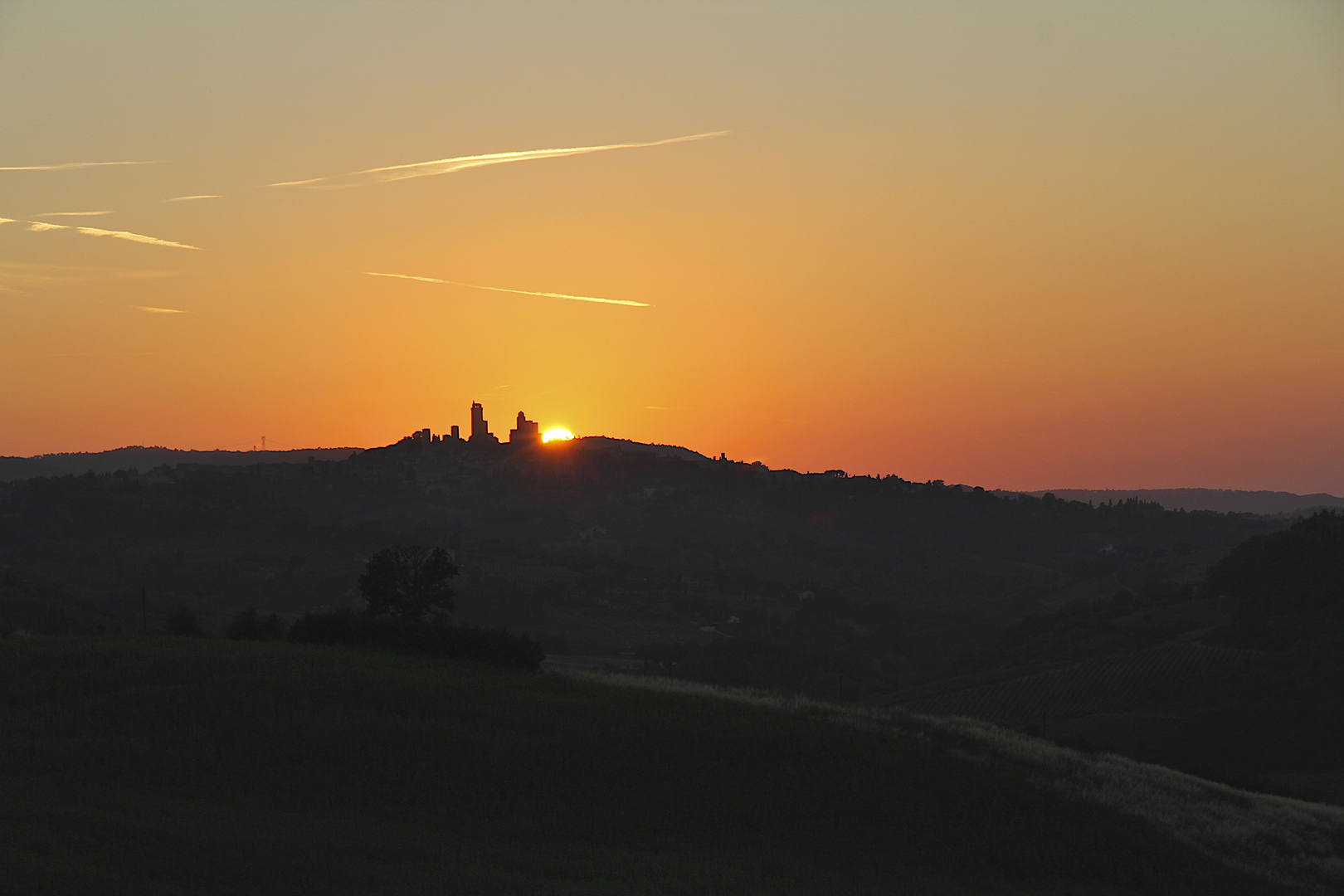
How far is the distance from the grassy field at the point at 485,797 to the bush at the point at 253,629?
13.5 m

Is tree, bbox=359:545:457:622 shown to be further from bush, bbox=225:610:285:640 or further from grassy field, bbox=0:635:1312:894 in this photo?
grassy field, bbox=0:635:1312:894

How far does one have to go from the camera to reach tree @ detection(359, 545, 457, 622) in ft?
165

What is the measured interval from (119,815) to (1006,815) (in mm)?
21152

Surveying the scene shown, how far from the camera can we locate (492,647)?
47.9 metres

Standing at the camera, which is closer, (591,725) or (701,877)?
(701,877)

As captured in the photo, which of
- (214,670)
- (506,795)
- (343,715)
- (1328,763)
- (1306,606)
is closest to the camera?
(506,795)

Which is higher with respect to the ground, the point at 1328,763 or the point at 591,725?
the point at 591,725

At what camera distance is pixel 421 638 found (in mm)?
47969

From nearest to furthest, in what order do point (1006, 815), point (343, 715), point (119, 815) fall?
1. point (119, 815)
2. point (1006, 815)
3. point (343, 715)

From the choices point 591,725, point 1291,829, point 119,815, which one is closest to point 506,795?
point 591,725

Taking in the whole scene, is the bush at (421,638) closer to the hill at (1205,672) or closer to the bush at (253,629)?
the bush at (253,629)

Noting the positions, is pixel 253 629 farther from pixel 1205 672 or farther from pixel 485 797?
pixel 1205 672

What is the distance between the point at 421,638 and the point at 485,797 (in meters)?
20.3

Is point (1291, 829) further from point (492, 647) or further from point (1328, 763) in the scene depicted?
point (1328, 763)
